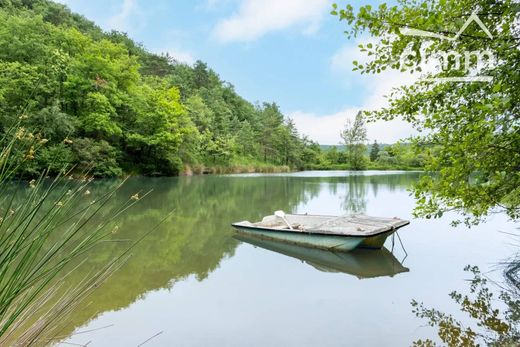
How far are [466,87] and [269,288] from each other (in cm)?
332

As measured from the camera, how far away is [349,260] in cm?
576

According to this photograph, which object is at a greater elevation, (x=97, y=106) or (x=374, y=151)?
(x=97, y=106)

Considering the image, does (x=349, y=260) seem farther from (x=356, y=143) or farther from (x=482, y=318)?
(x=356, y=143)

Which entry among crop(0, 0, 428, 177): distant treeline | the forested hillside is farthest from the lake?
the forested hillside

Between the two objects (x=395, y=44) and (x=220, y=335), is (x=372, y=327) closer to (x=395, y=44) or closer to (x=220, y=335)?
(x=220, y=335)

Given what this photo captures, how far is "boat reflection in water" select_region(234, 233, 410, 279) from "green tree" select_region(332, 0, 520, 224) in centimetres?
287

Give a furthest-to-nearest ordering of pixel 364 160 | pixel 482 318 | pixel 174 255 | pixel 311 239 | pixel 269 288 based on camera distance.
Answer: pixel 364 160, pixel 311 239, pixel 174 255, pixel 269 288, pixel 482 318

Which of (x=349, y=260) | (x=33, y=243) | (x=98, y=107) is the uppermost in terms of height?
(x=98, y=107)

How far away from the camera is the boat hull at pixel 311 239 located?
5980 millimetres

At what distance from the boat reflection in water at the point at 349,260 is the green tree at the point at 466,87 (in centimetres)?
287

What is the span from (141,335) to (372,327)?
2.25 m

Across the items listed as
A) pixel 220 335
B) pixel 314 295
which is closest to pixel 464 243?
pixel 314 295

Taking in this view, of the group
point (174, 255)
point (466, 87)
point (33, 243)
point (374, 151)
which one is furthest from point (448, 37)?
point (374, 151)

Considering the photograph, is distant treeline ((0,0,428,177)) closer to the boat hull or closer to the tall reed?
the boat hull
